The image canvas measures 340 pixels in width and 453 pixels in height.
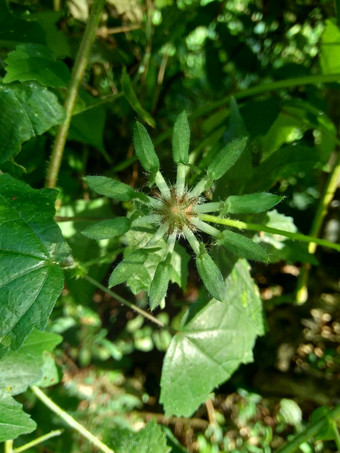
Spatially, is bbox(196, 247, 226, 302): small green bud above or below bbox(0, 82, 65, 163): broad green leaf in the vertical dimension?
below

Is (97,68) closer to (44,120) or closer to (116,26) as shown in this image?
(116,26)

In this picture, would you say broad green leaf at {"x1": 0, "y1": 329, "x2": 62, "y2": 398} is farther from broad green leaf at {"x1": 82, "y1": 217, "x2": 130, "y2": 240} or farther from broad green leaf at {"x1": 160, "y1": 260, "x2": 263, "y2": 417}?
broad green leaf at {"x1": 82, "y1": 217, "x2": 130, "y2": 240}

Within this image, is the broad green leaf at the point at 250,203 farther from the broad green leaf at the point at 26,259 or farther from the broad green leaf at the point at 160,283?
the broad green leaf at the point at 26,259

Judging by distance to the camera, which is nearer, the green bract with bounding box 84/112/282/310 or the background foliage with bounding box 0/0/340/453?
the green bract with bounding box 84/112/282/310

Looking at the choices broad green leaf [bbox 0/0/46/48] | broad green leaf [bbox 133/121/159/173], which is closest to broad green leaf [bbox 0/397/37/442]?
broad green leaf [bbox 133/121/159/173]

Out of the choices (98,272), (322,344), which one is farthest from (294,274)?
(98,272)
